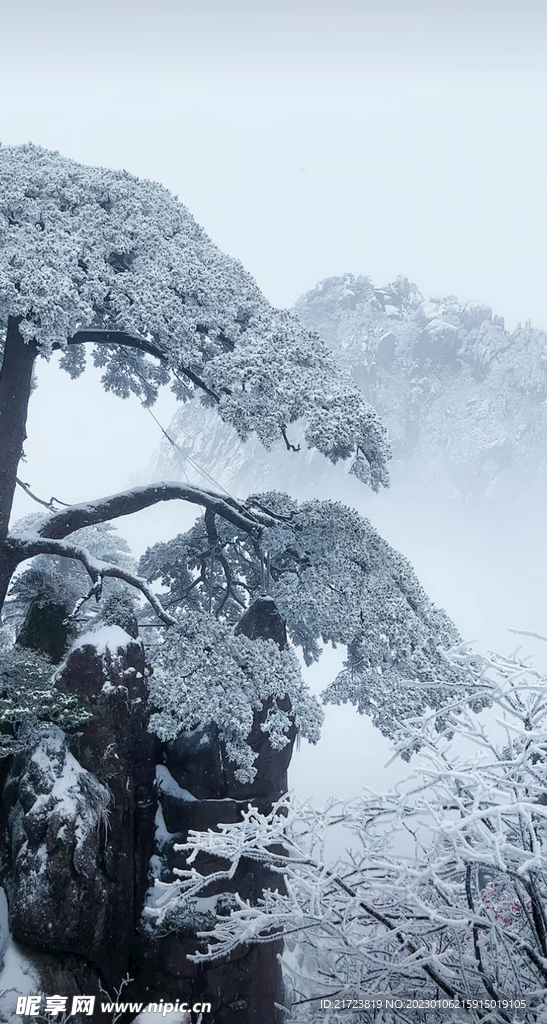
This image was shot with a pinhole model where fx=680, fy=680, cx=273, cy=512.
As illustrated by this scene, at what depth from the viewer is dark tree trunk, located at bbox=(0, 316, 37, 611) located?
301 inches

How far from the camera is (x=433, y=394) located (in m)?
46.0

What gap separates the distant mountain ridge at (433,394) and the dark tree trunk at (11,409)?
124 feet

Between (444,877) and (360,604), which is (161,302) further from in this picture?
(444,877)

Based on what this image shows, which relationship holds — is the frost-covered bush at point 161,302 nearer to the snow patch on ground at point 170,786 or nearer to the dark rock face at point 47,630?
the dark rock face at point 47,630

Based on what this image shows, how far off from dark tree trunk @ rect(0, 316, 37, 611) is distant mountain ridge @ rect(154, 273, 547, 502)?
1486 inches

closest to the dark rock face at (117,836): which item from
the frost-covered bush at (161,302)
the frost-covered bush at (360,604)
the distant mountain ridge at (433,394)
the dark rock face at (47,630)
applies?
the dark rock face at (47,630)

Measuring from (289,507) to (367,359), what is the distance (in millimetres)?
39419

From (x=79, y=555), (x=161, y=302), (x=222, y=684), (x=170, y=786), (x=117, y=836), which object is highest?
(x=161, y=302)

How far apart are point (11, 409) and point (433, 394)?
135 feet

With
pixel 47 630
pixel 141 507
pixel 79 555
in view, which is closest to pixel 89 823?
pixel 47 630

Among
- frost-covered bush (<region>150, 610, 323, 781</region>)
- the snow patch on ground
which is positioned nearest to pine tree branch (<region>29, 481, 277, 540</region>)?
frost-covered bush (<region>150, 610, 323, 781</region>)

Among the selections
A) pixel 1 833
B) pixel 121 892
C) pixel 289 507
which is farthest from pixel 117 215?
pixel 121 892

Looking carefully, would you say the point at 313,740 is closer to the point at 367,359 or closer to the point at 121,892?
the point at 121,892

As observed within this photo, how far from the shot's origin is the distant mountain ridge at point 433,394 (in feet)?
149
